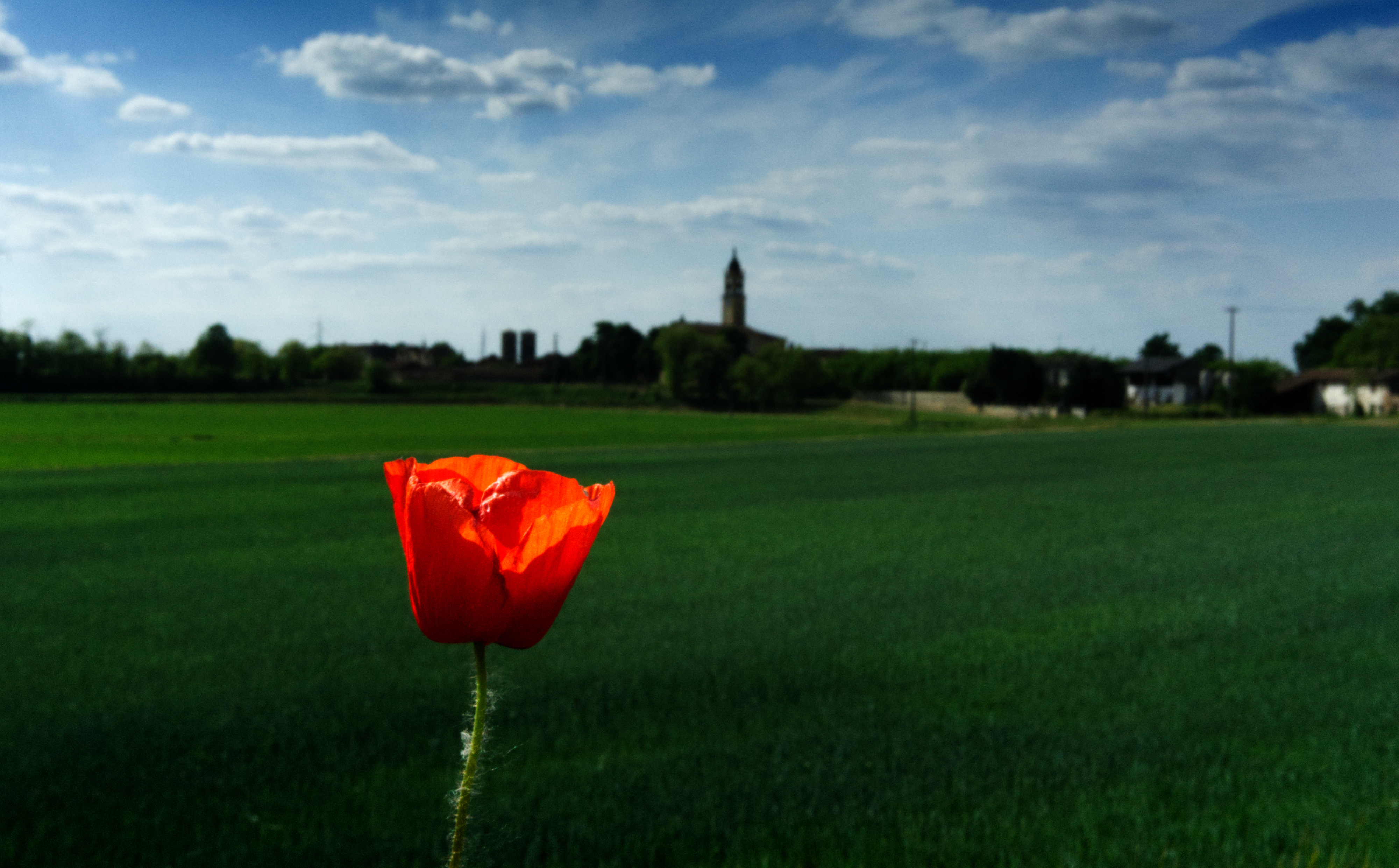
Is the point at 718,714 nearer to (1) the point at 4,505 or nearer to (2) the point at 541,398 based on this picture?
(1) the point at 4,505

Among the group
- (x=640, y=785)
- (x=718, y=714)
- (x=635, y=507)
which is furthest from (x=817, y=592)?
(x=635, y=507)

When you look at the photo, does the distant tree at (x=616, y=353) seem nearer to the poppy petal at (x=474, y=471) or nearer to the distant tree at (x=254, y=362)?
the distant tree at (x=254, y=362)

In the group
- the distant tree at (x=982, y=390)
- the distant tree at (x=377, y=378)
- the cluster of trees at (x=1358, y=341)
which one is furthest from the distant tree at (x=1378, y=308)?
the distant tree at (x=377, y=378)

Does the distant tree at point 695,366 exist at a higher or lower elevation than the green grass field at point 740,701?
higher

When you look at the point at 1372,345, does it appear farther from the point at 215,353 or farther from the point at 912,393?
the point at 215,353

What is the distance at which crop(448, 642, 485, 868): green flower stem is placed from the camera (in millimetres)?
594

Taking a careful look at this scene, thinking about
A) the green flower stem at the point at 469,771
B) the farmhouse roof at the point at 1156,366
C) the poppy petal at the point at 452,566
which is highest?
Answer: the farmhouse roof at the point at 1156,366

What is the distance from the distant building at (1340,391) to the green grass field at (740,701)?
95.1 m

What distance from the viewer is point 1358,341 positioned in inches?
4272

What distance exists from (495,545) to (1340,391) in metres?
117

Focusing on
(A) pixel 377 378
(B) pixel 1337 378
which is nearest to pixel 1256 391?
(B) pixel 1337 378

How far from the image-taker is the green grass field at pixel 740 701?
163 inches

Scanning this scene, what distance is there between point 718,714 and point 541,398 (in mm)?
112178

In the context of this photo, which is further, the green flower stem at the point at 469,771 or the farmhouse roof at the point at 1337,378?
the farmhouse roof at the point at 1337,378
